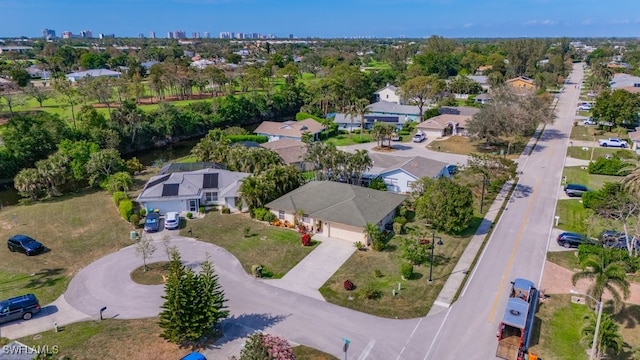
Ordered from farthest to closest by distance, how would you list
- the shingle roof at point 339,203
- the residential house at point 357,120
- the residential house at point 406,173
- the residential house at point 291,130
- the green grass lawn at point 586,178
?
the residential house at point 357,120
the residential house at point 291,130
the green grass lawn at point 586,178
the residential house at point 406,173
the shingle roof at point 339,203

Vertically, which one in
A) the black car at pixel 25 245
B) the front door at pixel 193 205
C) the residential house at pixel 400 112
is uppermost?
the residential house at pixel 400 112

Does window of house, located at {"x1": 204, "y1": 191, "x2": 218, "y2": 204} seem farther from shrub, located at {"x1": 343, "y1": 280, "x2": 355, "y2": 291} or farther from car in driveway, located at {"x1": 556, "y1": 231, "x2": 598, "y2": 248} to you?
car in driveway, located at {"x1": 556, "y1": 231, "x2": 598, "y2": 248}

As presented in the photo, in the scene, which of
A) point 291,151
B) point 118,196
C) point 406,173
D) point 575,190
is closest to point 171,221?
point 118,196

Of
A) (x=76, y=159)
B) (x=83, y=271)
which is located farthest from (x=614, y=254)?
(x=76, y=159)

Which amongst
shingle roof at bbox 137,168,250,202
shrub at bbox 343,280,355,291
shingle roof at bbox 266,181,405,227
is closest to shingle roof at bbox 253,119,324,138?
shingle roof at bbox 137,168,250,202

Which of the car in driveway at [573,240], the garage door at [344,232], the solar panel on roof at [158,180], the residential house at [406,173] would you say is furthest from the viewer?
the residential house at [406,173]

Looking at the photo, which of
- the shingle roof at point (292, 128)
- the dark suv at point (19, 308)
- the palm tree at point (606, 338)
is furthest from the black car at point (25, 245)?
the shingle roof at point (292, 128)

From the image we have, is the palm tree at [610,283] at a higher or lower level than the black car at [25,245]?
higher

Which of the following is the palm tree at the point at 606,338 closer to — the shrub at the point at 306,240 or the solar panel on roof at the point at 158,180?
the shrub at the point at 306,240
